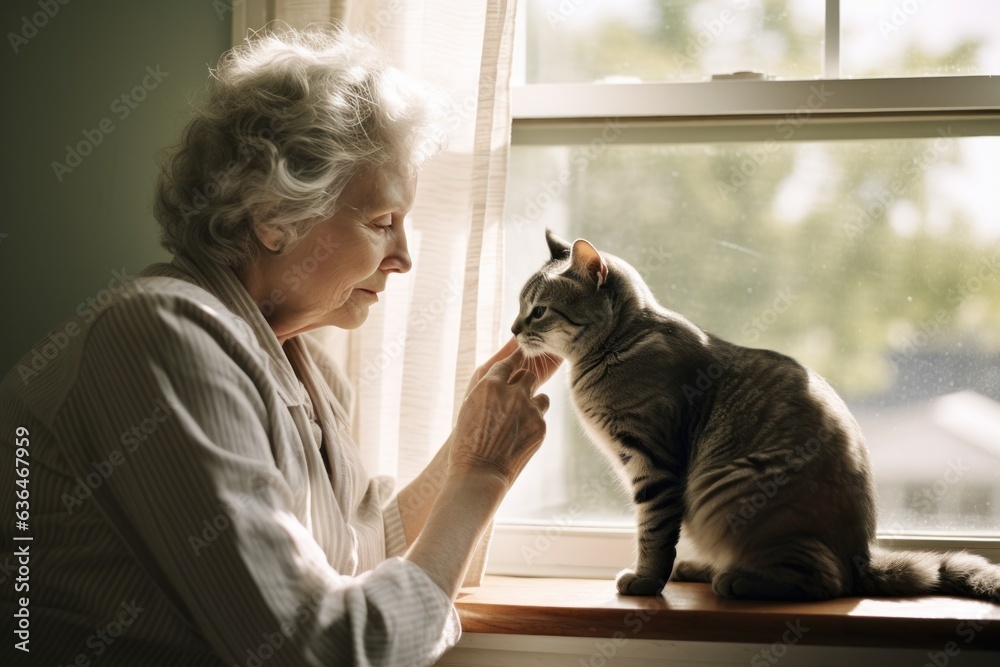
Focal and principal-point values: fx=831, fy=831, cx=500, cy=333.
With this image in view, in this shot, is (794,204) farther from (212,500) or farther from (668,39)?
(212,500)

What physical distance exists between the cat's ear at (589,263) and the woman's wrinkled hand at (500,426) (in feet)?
0.70

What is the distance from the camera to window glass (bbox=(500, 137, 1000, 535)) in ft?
5.24

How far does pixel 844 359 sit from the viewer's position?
5.37ft

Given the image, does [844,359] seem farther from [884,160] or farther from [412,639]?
[412,639]

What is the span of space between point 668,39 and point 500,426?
0.91 meters

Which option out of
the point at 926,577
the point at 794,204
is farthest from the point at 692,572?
the point at 794,204

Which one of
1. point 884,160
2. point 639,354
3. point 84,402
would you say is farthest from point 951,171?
point 84,402

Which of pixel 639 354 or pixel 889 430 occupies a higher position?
pixel 639 354

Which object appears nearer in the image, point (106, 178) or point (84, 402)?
point (84, 402)

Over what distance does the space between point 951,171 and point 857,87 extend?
0.25 m

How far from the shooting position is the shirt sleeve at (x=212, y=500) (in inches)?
36.2

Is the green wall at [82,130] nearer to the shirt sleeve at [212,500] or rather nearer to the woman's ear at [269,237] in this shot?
the woman's ear at [269,237]

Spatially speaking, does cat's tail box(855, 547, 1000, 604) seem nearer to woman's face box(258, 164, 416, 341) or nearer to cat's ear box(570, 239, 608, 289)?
cat's ear box(570, 239, 608, 289)

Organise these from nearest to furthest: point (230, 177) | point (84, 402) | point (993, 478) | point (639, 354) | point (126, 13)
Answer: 1. point (84, 402)
2. point (230, 177)
3. point (639, 354)
4. point (993, 478)
5. point (126, 13)
